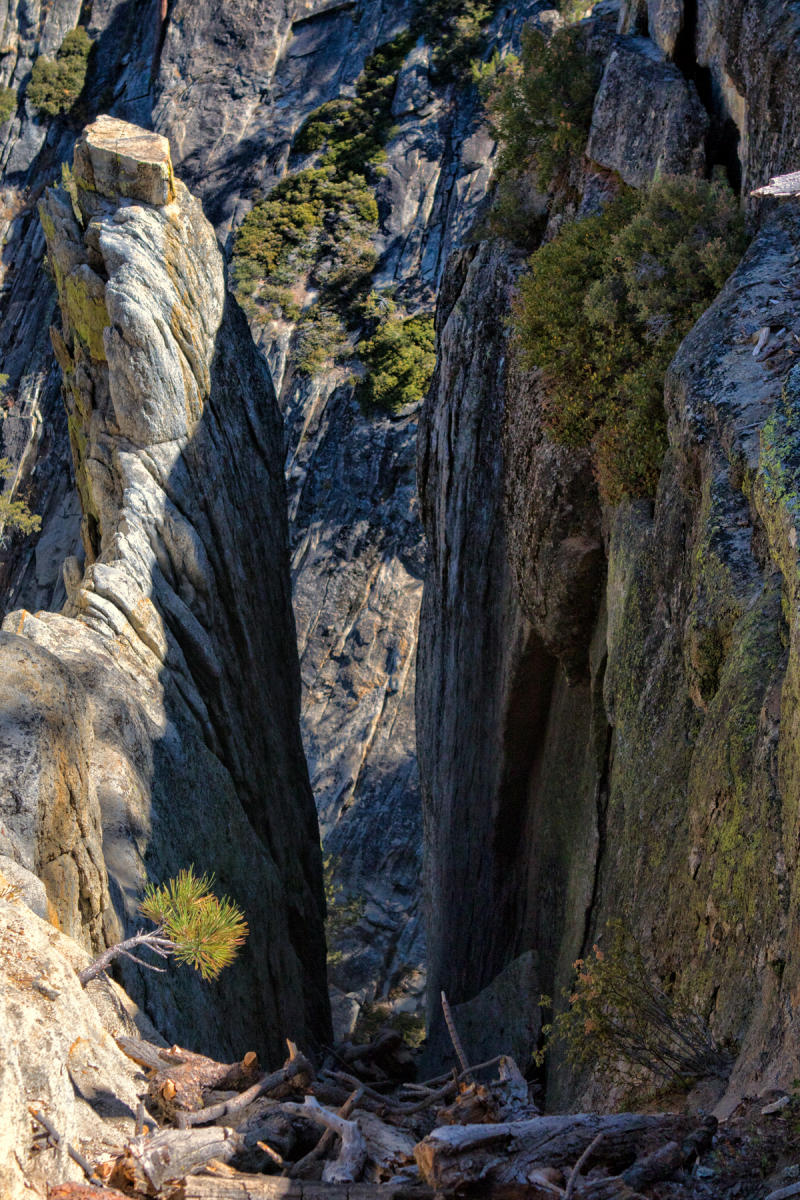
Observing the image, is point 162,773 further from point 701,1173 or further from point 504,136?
point 504,136

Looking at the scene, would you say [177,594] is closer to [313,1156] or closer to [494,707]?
[494,707]

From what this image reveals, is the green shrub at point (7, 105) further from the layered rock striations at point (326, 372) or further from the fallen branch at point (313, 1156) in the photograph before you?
the fallen branch at point (313, 1156)

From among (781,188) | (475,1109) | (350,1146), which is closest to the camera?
(350,1146)

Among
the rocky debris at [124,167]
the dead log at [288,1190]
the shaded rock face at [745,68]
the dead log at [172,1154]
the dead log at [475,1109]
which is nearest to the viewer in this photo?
the dead log at [288,1190]

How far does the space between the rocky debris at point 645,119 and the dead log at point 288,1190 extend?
11552 millimetres

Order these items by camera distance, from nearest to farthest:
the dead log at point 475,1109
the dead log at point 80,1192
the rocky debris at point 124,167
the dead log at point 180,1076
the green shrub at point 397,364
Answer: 1. the dead log at point 80,1192
2. the dead log at point 475,1109
3. the dead log at point 180,1076
4. the rocky debris at point 124,167
5. the green shrub at point 397,364

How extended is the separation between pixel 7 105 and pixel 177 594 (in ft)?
170

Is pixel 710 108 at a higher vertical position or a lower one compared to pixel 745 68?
higher

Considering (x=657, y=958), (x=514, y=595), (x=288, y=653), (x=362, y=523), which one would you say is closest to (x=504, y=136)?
(x=514, y=595)

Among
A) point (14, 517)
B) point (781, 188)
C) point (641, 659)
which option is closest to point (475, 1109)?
point (641, 659)

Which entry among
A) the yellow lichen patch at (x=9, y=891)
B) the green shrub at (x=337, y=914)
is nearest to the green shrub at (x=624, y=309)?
the yellow lichen patch at (x=9, y=891)

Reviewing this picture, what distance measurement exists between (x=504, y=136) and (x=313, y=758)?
89.9ft

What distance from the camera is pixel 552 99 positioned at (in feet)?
49.6

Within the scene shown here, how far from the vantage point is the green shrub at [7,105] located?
5366 cm
